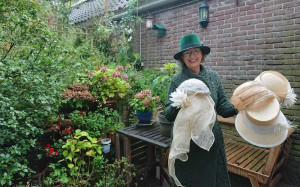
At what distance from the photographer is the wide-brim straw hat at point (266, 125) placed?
1336mm

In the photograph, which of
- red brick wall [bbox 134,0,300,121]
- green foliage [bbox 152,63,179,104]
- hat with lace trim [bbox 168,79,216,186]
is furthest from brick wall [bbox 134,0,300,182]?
hat with lace trim [bbox 168,79,216,186]

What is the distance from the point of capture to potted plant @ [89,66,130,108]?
2.66 meters

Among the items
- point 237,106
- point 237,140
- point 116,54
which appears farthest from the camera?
point 116,54

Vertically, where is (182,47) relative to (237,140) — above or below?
above

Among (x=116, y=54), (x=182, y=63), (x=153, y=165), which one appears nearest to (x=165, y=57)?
(x=116, y=54)

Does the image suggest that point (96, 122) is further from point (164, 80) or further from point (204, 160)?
point (204, 160)

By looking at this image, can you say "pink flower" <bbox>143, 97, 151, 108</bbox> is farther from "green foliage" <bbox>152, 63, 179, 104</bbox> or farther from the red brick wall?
the red brick wall

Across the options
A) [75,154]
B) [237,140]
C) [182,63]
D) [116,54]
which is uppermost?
[116,54]

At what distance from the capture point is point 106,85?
106 inches

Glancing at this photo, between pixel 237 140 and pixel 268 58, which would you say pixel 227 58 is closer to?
pixel 268 58

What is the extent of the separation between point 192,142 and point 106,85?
1552mm

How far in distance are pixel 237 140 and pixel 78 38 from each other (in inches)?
166

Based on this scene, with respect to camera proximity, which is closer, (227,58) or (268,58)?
(268,58)

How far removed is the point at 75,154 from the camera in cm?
216
